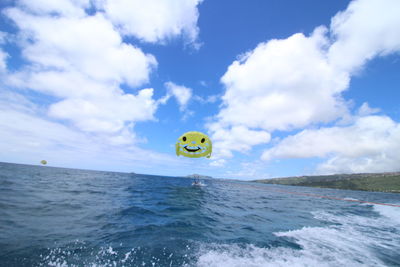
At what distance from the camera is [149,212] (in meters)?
12.9

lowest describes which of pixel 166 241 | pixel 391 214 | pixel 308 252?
pixel 391 214

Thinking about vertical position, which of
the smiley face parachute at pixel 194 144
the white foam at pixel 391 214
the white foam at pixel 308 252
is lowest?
the white foam at pixel 391 214

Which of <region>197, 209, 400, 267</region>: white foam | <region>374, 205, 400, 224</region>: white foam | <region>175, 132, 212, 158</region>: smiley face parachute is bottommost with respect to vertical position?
<region>374, 205, 400, 224</region>: white foam

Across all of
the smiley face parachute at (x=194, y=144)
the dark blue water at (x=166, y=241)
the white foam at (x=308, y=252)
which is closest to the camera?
the dark blue water at (x=166, y=241)

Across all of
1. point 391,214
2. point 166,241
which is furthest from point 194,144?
point 391,214

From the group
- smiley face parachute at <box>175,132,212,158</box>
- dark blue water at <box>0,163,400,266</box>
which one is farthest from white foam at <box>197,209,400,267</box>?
smiley face parachute at <box>175,132,212,158</box>

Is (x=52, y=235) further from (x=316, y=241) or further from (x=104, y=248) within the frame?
(x=316, y=241)

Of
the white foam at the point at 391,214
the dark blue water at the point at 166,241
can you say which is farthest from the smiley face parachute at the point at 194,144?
the white foam at the point at 391,214

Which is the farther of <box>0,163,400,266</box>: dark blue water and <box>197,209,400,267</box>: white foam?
<box>197,209,400,267</box>: white foam

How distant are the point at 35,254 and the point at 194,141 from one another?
33.1ft

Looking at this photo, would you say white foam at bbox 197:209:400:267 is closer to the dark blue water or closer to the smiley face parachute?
the dark blue water

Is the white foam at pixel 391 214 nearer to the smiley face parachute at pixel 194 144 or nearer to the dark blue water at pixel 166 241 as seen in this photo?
the dark blue water at pixel 166 241

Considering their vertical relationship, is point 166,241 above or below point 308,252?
above

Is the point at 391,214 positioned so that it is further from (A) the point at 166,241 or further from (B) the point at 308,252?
(A) the point at 166,241
